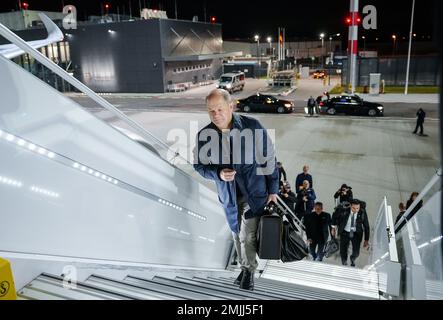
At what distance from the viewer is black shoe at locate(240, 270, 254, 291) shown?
3622mm

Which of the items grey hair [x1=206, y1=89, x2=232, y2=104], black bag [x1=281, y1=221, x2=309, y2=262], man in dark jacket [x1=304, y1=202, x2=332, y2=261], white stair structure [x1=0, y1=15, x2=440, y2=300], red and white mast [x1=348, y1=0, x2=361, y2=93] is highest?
red and white mast [x1=348, y1=0, x2=361, y2=93]

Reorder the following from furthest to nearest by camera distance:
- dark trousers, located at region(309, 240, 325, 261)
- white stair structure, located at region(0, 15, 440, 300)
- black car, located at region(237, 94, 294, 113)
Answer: black car, located at region(237, 94, 294, 113) < dark trousers, located at region(309, 240, 325, 261) < white stair structure, located at region(0, 15, 440, 300)

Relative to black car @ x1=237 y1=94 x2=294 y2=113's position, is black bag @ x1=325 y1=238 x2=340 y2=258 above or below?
below

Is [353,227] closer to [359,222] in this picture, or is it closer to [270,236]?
[359,222]

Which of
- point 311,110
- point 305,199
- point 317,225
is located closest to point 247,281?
point 317,225

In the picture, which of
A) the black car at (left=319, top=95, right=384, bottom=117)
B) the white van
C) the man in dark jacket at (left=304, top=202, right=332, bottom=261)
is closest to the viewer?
the man in dark jacket at (left=304, top=202, right=332, bottom=261)

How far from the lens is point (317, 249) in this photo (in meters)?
7.00

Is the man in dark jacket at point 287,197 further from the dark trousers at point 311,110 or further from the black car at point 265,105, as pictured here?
the black car at point 265,105

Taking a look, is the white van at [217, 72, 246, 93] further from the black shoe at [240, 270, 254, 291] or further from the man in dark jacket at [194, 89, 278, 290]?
the black shoe at [240, 270, 254, 291]

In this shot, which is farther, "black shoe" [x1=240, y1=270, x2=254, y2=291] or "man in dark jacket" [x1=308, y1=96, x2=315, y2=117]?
"man in dark jacket" [x1=308, y1=96, x2=315, y2=117]

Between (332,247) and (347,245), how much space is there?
0.32 meters

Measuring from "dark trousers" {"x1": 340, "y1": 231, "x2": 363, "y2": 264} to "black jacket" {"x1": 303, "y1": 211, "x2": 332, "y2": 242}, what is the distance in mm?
308

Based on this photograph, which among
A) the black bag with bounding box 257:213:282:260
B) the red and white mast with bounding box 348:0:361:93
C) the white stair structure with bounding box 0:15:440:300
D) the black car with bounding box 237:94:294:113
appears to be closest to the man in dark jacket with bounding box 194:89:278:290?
the black bag with bounding box 257:213:282:260

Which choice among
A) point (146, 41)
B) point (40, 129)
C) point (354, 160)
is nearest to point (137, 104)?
point (146, 41)
